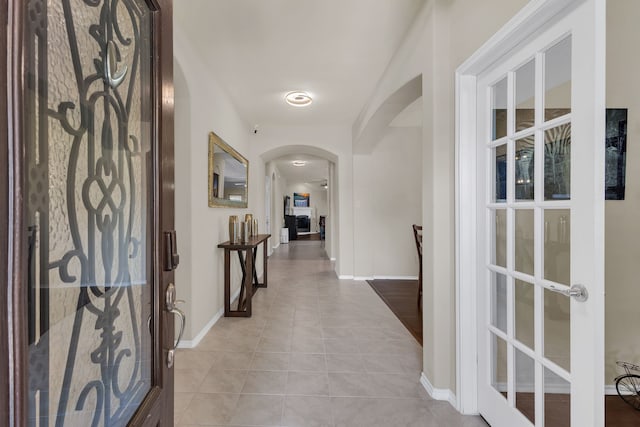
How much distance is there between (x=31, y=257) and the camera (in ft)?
1.48

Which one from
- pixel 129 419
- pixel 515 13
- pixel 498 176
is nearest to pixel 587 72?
pixel 515 13

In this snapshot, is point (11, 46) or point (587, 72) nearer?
point (11, 46)

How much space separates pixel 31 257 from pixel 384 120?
3639 mm

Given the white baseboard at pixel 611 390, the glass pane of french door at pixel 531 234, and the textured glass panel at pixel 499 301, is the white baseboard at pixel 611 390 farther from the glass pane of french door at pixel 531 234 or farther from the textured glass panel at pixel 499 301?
the textured glass panel at pixel 499 301

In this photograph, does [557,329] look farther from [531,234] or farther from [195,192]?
[195,192]

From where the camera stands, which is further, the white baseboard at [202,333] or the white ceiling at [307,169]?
the white ceiling at [307,169]

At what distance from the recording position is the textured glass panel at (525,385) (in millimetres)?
1339

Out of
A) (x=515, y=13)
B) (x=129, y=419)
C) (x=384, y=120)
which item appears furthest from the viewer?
(x=384, y=120)

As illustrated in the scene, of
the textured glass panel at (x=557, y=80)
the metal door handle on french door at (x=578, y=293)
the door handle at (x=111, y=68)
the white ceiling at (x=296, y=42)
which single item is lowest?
the metal door handle on french door at (x=578, y=293)

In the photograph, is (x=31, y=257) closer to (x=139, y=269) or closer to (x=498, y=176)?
(x=139, y=269)

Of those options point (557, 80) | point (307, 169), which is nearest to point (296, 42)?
point (557, 80)

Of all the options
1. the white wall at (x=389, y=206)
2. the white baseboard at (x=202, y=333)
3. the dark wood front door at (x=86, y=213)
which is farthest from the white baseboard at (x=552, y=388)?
the white wall at (x=389, y=206)

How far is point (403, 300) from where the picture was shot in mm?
3945

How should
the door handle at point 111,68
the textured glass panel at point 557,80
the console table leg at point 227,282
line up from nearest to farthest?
the door handle at point 111,68 → the textured glass panel at point 557,80 → the console table leg at point 227,282
